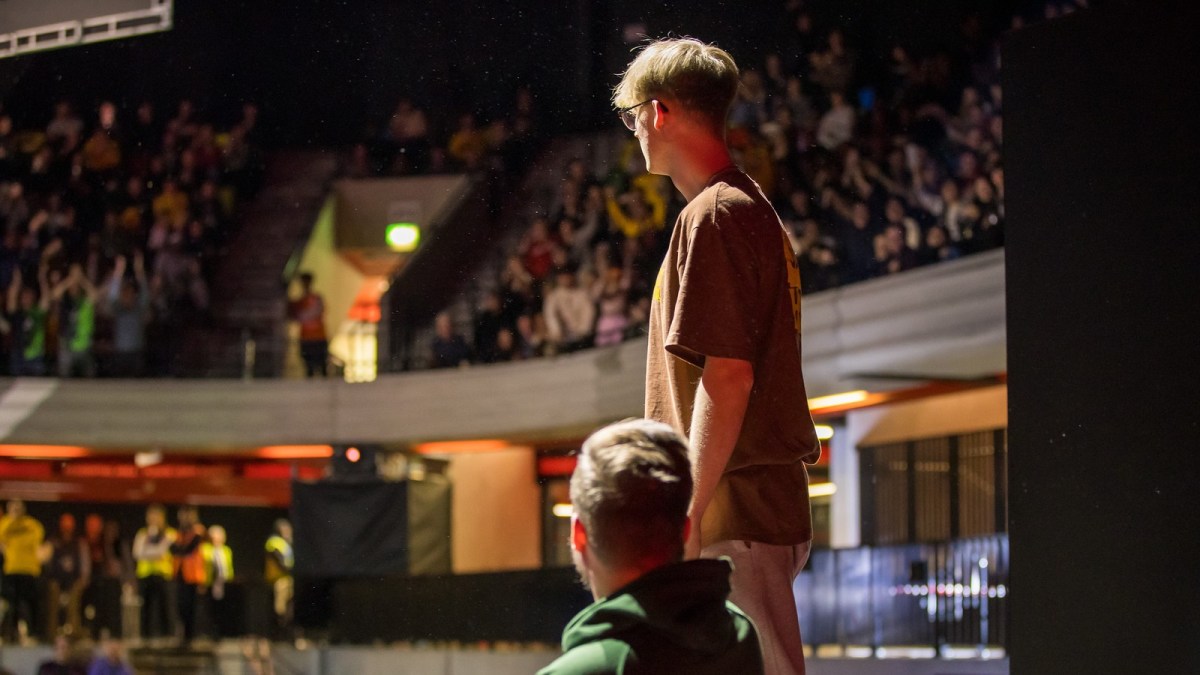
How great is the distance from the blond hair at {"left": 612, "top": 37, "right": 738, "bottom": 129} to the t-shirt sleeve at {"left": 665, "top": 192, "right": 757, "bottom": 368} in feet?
0.63

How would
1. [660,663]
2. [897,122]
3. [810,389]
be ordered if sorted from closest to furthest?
[660,663]
[897,122]
[810,389]

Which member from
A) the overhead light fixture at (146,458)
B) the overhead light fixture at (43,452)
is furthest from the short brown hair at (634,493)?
the overhead light fixture at (146,458)

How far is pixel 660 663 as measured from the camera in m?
1.79

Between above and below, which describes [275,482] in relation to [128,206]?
below

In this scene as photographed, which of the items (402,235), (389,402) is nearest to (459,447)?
(389,402)

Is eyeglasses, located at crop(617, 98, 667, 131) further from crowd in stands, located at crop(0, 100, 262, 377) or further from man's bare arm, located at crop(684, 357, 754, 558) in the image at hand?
crowd in stands, located at crop(0, 100, 262, 377)

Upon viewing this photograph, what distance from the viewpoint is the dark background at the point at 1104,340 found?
264cm

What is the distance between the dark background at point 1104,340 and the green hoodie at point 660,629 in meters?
1.14

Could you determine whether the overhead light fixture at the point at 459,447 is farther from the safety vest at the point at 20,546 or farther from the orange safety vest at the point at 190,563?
the safety vest at the point at 20,546

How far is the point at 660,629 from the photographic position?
70.6 inches

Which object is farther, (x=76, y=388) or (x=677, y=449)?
(x=76, y=388)

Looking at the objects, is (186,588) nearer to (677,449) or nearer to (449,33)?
(449,33)

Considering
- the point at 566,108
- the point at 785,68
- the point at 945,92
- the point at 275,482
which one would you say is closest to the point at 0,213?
the point at 275,482

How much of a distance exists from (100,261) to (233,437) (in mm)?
2726
